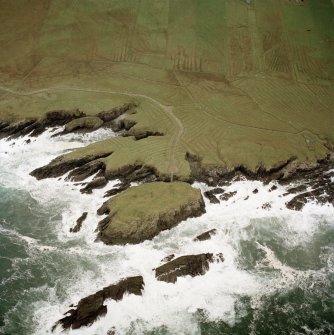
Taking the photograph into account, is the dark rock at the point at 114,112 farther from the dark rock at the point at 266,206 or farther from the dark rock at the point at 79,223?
the dark rock at the point at 266,206

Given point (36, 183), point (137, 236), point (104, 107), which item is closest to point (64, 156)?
point (36, 183)

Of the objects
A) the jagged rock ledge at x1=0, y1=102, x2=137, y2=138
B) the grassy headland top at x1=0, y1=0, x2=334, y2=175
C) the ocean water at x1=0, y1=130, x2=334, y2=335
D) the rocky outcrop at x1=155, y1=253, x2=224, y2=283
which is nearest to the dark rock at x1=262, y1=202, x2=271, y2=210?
the ocean water at x1=0, y1=130, x2=334, y2=335

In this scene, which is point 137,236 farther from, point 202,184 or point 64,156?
point 64,156

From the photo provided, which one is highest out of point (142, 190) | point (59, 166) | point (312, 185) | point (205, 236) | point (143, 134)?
point (143, 134)

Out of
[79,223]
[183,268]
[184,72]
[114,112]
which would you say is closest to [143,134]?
[114,112]

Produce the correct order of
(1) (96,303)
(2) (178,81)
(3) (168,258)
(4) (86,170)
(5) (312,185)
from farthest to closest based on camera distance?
(2) (178,81) → (4) (86,170) → (5) (312,185) → (3) (168,258) → (1) (96,303)

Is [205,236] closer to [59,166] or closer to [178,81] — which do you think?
[59,166]

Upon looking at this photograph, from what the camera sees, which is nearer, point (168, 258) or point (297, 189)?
point (168, 258)
